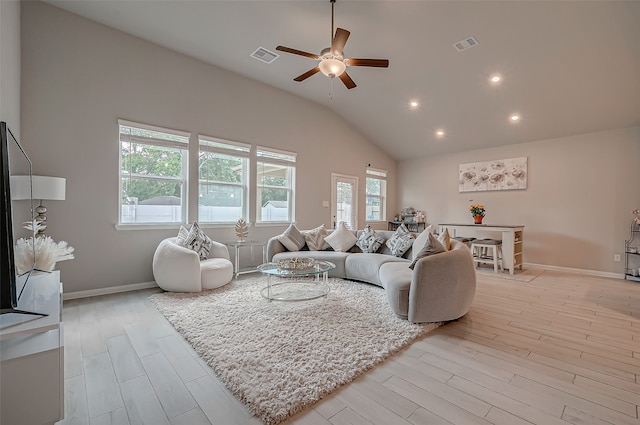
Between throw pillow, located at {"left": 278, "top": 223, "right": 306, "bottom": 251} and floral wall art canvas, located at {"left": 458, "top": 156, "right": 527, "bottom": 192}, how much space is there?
437 centimetres

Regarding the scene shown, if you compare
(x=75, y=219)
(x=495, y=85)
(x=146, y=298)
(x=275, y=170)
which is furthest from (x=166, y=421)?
(x=495, y=85)

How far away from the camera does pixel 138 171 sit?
4160 millimetres

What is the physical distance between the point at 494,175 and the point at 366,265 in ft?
14.0

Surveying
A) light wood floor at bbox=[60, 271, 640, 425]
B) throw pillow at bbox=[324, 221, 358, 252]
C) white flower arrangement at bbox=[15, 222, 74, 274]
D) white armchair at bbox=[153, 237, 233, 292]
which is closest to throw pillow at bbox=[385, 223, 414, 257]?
throw pillow at bbox=[324, 221, 358, 252]

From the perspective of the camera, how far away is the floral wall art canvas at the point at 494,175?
6074 mm

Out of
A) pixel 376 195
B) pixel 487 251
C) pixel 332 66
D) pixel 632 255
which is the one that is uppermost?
pixel 332 66

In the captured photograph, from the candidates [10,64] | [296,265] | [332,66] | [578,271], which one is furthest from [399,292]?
[578,271]

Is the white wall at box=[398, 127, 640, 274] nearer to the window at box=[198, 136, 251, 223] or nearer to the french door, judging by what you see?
the french door

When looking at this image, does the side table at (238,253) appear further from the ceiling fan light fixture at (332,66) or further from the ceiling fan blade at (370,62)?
the ceiling fan blade at (370,62)

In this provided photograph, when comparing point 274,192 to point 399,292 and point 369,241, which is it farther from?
point 399,292

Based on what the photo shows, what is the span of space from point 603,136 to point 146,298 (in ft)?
26.3

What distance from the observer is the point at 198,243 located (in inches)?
162

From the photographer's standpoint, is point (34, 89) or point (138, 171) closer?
point (34, 89)

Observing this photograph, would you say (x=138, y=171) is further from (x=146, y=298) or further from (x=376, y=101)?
(x=376, y=101)
